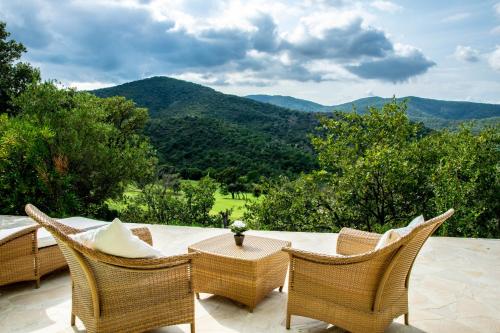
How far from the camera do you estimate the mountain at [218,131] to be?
1569 cm

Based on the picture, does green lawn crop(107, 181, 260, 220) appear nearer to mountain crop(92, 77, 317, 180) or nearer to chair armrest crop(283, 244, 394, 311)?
mountain crop(92, 77, 317, 180)

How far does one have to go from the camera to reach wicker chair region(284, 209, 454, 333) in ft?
9.25

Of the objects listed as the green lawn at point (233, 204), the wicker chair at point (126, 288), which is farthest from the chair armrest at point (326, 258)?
the green lawn at point (233, 204)

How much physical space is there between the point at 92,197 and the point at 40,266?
5.68 metres

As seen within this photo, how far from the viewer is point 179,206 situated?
30.8 feet

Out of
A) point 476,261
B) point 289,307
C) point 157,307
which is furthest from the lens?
point 476,261

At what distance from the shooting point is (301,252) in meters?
3.06

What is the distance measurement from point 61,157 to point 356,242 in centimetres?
640

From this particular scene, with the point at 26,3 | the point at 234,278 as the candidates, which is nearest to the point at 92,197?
the point at 26,3

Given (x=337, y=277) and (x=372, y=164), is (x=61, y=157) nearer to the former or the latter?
(x=372, y=164)

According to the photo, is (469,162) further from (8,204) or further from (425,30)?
(8,204)

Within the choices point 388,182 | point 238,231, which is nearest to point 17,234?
point 238,231

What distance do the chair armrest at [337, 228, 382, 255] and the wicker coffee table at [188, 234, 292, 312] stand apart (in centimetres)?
56

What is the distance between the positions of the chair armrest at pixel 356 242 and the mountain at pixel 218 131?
906 centimetres
